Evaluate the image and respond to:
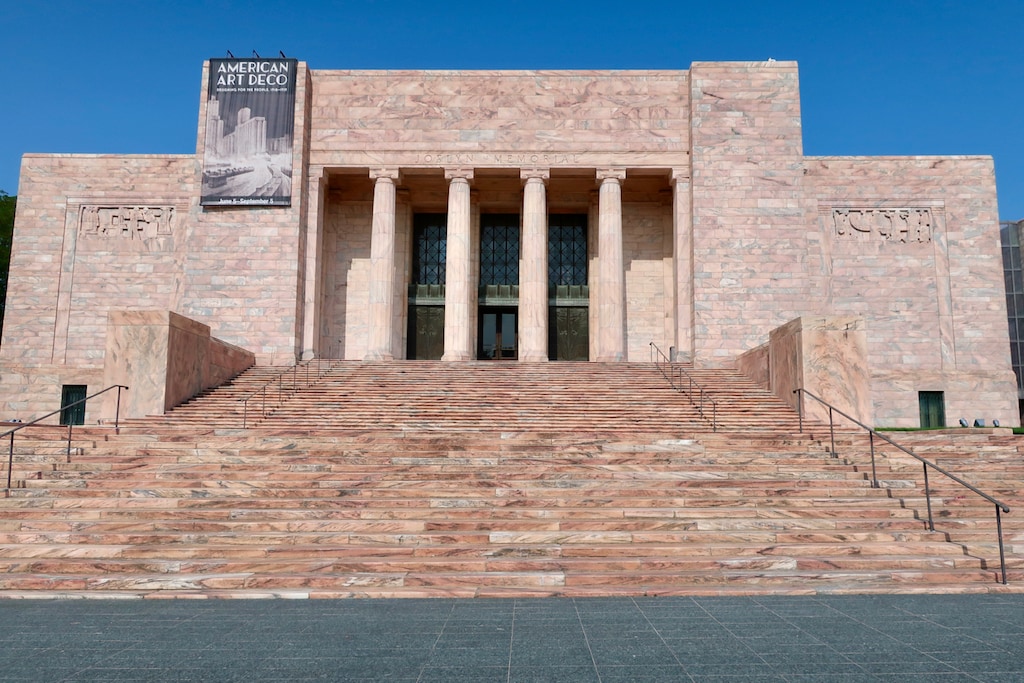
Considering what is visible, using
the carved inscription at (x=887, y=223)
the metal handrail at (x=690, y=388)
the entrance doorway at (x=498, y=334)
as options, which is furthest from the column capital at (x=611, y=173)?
the carved inscription at (x=887, y=223)

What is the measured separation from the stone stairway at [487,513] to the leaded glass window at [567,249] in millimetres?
13434

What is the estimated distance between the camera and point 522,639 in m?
6.78

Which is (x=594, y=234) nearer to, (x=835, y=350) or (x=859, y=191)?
→ (x=859, y=191)

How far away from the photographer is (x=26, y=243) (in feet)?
88.8

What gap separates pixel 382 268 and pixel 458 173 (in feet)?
13.6

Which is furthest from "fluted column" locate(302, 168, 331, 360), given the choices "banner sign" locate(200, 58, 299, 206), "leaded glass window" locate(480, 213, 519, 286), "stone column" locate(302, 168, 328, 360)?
"leaded glass window" locate(480, 213, 519, 286)

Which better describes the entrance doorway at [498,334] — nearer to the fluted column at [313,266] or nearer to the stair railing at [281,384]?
the fluted column at [313,266]

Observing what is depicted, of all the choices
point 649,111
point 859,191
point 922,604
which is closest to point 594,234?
point 649,111

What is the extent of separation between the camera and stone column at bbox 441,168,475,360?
84.0ft

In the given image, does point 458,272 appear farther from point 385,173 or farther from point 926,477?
point 926,477

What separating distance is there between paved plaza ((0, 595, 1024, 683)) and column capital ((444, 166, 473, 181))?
775 inches

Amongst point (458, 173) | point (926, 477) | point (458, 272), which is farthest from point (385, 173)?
point (926, 477)

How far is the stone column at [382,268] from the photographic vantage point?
25.6 m

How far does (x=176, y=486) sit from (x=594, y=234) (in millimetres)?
19698
